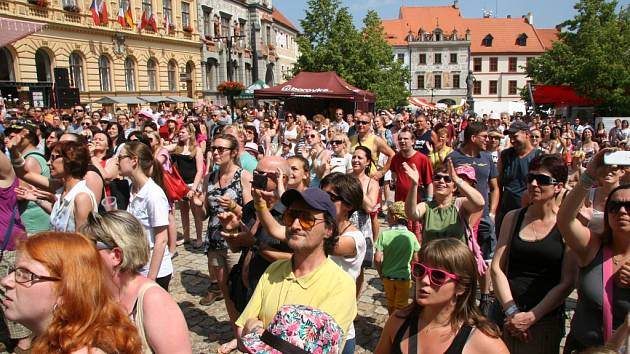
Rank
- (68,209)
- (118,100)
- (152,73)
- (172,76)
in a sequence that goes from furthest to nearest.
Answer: (172,76)
(152,73)
(118,100)
(68,209)

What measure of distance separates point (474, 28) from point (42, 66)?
6089cm

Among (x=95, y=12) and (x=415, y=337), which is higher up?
(x=95, y=12)

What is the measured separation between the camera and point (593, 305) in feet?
8.32

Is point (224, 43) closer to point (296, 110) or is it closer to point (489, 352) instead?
point (296, 110)

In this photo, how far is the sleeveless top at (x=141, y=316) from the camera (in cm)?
209

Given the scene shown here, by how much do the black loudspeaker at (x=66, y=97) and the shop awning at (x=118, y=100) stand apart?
9.33m

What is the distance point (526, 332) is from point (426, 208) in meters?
1.37

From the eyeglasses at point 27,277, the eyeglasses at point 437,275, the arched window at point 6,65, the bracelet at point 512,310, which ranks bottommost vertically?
the bracelet at point 512,310

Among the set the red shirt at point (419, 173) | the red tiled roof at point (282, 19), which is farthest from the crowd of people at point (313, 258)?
the red tiled roof at point (282, 19)

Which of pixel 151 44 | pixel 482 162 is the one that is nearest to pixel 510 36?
pixel 151 44

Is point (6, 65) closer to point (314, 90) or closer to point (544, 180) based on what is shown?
point (314, 90)

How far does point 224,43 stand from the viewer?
42.6 meters

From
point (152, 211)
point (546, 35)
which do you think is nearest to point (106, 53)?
point (152, 211)

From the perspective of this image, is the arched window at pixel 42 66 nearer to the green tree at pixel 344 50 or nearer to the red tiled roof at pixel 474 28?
the green tree at pixel 344 50
